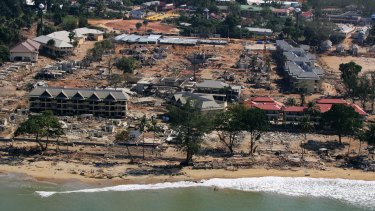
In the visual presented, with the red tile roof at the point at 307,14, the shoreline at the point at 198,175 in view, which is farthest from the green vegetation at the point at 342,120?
the red tile roof at the point at 307,14

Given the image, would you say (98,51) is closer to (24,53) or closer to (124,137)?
(24,53)

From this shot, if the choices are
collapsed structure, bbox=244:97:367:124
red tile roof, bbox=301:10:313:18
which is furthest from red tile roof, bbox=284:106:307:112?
red tile roof, bbox=301:10:313:18

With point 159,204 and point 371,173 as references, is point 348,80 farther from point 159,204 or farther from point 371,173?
point 159,204

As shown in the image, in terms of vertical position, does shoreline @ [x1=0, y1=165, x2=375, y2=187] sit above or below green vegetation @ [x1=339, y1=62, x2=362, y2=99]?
below

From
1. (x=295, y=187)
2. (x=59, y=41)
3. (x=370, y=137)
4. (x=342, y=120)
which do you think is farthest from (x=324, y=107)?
(x=59, y=41)

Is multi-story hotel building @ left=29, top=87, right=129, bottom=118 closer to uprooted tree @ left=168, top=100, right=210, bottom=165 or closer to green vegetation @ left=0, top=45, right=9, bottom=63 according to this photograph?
uprooted tree @ left=168, top=100, right=210, bottom=165

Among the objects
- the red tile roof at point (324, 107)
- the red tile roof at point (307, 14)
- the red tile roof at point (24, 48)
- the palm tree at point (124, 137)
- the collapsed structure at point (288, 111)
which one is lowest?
the palm tree at point (124, 137)

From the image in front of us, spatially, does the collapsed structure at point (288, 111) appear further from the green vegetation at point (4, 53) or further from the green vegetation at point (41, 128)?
the green vegetation at point (4, 53)
